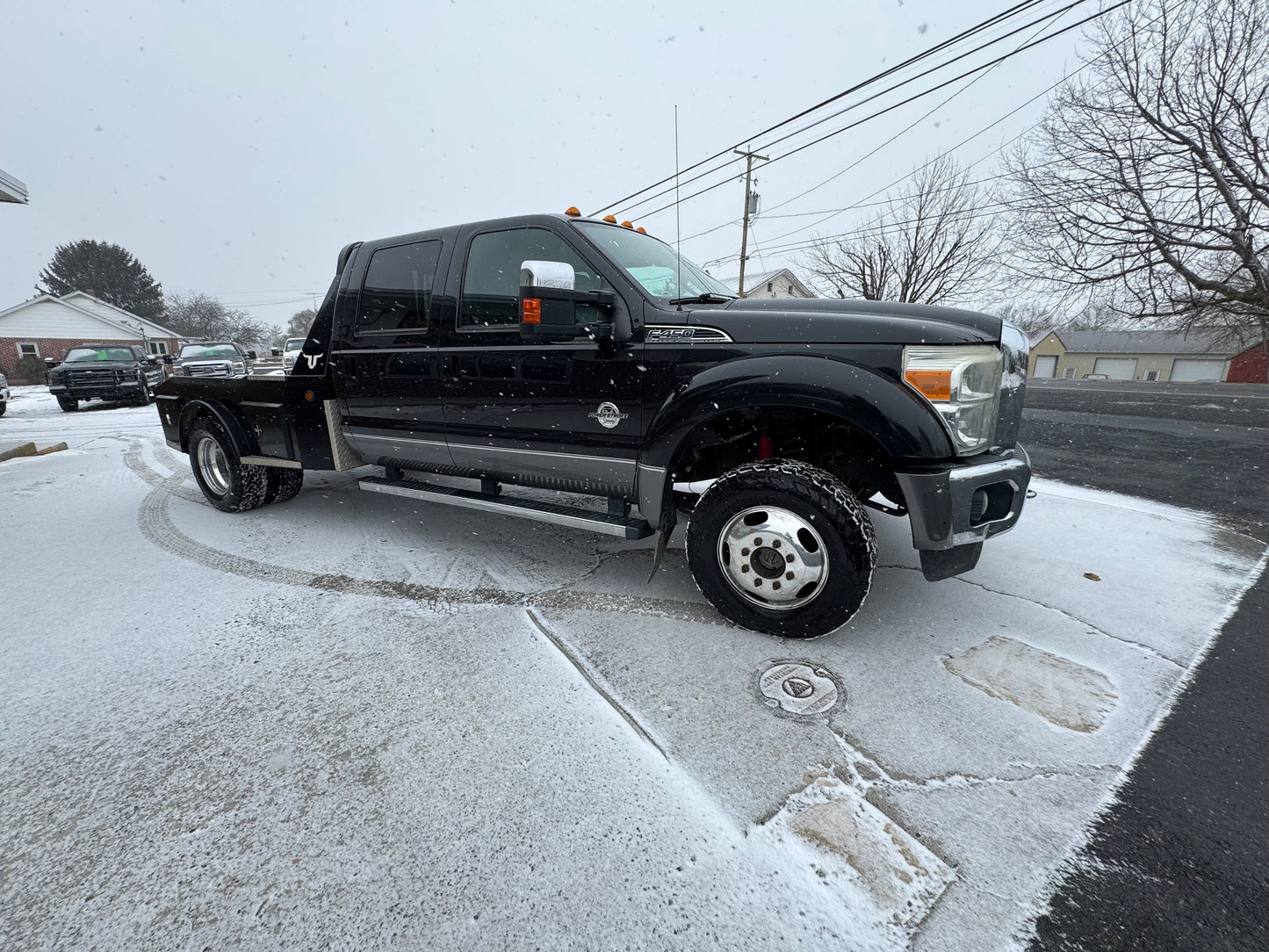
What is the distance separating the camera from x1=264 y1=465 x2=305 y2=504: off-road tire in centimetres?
469

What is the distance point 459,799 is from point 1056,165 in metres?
23.1

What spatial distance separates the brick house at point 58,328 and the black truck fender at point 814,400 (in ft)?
147

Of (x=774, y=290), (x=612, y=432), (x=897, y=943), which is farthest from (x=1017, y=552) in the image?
(x=774, y=290)

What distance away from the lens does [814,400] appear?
95.2 inches

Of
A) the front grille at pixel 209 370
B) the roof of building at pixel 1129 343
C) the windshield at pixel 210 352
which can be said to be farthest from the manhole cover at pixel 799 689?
the roof of building at pixel 1129 343

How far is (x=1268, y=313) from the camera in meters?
17.4

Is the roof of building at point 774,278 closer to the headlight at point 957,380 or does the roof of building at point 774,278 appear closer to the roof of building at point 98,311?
the headlight at point 957,380

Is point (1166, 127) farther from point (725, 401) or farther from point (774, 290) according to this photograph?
point (725, 401)

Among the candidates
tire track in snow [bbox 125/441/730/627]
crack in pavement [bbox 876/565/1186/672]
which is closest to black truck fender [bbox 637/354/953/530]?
tire track in snow [bbox 125/441/730/627]

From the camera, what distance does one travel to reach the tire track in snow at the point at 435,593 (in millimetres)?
2955

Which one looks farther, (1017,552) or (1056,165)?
(1056,165)

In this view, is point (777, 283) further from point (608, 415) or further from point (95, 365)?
point (608, 415)

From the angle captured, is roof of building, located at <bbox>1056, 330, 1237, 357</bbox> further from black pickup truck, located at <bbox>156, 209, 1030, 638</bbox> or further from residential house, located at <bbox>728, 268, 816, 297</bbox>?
black pickup truck, located at <bbox>156, 209, 1030, 638</bbox>

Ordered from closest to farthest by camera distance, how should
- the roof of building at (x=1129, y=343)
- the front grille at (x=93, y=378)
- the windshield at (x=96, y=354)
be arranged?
the front grille at (x=93, y=378) → the windshield at (x=96, y=354) → the roof of building at (x=1129, y=343)
